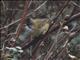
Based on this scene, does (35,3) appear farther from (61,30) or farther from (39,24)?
(61,30)

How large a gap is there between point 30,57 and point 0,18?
115cm

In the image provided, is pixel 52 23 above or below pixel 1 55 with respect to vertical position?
above

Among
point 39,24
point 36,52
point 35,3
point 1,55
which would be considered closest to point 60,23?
point 39,24

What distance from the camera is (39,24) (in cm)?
183

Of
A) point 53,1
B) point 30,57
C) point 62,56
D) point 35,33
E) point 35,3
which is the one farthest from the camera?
point 53,1

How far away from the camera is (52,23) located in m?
1.69

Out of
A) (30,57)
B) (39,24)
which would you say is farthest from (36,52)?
(39,24)

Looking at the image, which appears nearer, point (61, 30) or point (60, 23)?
point (61, 30)

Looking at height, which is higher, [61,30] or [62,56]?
[61,30]

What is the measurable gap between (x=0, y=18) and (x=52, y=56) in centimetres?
135

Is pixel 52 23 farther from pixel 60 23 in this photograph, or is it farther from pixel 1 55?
pixel 1 55

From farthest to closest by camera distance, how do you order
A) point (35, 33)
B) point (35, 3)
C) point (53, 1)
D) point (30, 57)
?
1. point (53, 1)
2. point (35, 3)
3. point (35, 33)
4. point (30, 57)

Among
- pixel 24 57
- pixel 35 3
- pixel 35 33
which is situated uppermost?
pixel 35 3

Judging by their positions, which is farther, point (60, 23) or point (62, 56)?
point (60, 23)
